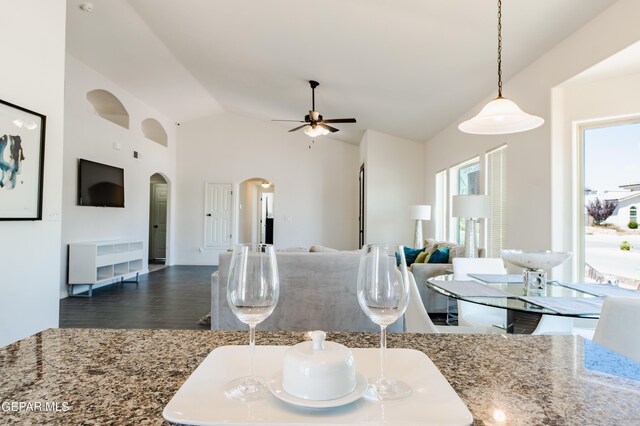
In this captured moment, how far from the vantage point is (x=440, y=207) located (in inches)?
259

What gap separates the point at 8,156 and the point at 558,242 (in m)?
4.34

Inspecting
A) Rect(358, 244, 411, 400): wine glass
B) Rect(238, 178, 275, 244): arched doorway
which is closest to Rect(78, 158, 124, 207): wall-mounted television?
Rect(238, 178, 275, 244): arched doorway

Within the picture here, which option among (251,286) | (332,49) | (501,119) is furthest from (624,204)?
(251,286)

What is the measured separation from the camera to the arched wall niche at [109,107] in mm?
6113

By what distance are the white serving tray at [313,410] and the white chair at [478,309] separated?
1832 millimetres

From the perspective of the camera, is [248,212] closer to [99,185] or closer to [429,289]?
[99,185]

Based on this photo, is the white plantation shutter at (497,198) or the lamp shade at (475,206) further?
the white plantation shutter at (497,198)

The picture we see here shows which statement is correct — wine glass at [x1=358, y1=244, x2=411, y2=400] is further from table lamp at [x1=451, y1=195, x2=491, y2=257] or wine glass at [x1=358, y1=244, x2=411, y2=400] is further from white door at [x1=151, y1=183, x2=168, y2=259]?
white door at [x1=151, y1=183, x2=168, y2=259]

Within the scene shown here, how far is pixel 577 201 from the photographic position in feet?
10.6

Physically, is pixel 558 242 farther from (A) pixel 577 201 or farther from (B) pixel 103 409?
(B) pixel 103 409

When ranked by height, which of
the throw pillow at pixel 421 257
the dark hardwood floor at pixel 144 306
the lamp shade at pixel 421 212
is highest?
A: the lamp shade at pixel 421 212

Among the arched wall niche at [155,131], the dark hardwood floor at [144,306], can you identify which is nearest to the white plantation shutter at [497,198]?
the dark hardwood floor at [144,306]

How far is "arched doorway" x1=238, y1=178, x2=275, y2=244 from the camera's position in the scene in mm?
9953

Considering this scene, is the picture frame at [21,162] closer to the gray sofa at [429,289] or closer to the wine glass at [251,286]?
the wine glass at [251,286]
